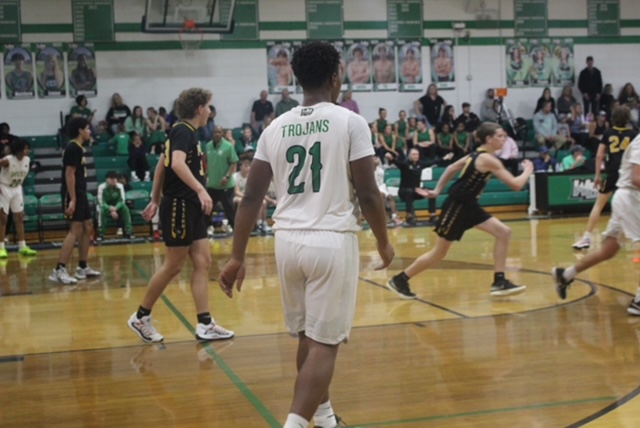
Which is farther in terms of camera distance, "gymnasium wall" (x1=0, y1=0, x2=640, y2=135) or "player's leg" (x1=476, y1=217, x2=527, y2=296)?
"gymnasium wall" (x1=0, y1=0, x2=640, y2=135)

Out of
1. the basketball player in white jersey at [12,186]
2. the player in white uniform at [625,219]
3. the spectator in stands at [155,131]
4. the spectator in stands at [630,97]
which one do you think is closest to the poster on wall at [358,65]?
the spectator in stands at [155,131]

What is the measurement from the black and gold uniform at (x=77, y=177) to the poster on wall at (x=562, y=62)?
18.0 metres

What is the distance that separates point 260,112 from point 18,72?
20.1ft

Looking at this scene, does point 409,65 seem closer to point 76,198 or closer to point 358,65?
point 358,65

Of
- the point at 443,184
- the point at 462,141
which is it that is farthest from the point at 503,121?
the point at 443,184

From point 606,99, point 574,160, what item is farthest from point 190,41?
point 606,99

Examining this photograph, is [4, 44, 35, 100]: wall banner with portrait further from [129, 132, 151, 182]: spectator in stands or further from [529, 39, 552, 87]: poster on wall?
[529, 39, 552, 87]: poster on wall

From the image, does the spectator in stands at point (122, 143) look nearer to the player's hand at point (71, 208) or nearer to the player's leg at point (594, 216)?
the player's hand at point (71, 208)

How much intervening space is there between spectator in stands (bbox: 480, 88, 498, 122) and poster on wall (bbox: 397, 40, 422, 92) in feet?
6.29

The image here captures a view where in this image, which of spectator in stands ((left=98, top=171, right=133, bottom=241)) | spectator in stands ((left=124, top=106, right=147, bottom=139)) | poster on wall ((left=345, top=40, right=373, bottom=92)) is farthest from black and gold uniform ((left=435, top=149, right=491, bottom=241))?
poster on wall ((left=345, top=40, right=373, bottom=92))

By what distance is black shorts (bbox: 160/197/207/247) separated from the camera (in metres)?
6.61

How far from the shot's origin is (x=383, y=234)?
159 inches

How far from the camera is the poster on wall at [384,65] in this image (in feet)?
77.9

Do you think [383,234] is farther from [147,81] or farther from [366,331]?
[147,81]
